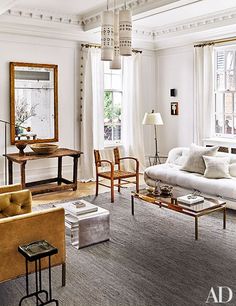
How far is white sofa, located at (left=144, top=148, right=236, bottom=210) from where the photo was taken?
200 inches

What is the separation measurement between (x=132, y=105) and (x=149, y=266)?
478 cm

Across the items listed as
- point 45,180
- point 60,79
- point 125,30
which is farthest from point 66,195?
point 125,30

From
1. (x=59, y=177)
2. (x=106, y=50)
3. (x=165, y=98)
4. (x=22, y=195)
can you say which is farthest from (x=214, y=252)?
(x=165, y=98)

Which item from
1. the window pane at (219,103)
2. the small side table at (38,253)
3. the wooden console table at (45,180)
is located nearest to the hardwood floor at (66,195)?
the wooden console table at (45,180)

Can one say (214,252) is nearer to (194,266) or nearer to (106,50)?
(194,266)

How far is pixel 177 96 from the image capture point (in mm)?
7898

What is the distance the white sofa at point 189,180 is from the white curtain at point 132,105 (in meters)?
1.44

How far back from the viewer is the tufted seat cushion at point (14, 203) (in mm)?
3446

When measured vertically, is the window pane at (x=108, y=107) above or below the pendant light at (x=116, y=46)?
below

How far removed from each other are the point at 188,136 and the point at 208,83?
1.18 meters

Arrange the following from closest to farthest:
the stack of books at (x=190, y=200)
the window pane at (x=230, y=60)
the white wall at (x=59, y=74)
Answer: the stack of books at (x=190, y=200)
the white wall at (x=59, y=74)
the window pane at (x=230, y=60)

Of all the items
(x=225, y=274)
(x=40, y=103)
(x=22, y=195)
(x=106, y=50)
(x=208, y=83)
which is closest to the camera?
(x=225, y=274)

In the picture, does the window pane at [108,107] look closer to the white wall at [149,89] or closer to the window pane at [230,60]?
the white wall at [149,89]

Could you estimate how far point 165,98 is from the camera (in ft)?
26.9
